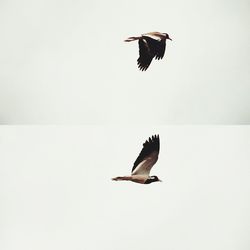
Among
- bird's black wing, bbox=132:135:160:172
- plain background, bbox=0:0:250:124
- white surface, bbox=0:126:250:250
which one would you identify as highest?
plain background, bbox=0:0:250:124

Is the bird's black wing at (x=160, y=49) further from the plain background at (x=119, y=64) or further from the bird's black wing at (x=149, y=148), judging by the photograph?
the bird's black wing at (x=149, y=148)

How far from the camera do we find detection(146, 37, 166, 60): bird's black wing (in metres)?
1.31

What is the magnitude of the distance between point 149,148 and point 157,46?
1.16 feet

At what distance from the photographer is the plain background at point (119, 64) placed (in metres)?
1.29

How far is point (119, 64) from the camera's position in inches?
51.6

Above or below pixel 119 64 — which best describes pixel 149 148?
below

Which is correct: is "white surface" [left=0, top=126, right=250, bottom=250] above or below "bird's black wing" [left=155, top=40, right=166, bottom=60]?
below

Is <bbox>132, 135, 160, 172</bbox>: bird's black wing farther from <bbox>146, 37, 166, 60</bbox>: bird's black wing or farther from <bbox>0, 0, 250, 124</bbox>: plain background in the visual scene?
<bbox>146, 37, 166, 60</bbox>: bird's black wing

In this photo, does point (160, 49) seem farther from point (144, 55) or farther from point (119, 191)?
point (119, 191)

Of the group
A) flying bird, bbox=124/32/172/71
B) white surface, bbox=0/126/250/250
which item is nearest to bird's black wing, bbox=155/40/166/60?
flying bird, bbox=124/32/172/71

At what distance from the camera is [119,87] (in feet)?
4.29

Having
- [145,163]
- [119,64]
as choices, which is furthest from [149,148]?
[119,64]

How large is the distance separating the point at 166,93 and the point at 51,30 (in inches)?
17.7

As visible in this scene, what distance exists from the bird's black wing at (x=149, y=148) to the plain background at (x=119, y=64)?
62 millimetres
